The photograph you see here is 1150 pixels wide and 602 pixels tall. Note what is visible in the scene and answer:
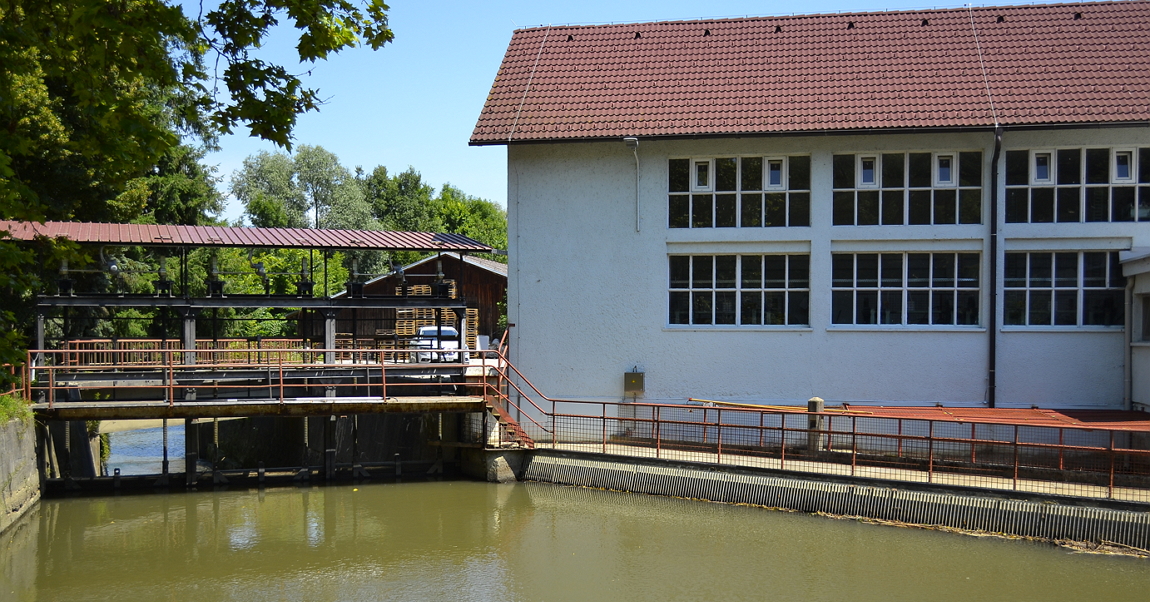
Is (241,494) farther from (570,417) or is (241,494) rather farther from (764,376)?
(764,376)

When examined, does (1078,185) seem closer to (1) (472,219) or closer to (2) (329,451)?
(2) (329,451)

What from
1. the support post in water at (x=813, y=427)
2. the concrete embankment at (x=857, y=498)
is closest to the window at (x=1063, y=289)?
the support post in water at (x=813, y=427)

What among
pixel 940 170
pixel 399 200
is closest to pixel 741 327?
pixel 940 170

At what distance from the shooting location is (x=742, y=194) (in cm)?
2147

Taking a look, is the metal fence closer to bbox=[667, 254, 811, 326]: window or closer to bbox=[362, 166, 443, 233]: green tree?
bbox=[667, 254, 811, 326]: window

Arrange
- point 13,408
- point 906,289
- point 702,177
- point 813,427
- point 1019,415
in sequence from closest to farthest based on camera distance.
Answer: point 13,408, point 813,427, point 1019,415, point 906,289, point 702,177

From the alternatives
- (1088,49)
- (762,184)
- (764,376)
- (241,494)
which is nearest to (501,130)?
(762,184)

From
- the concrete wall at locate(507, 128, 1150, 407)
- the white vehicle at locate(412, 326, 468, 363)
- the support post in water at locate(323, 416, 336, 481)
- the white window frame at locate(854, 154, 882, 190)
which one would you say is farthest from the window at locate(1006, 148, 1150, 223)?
the support post in water at locate(323, 416, 336, 481)

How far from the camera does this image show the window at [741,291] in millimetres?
21203

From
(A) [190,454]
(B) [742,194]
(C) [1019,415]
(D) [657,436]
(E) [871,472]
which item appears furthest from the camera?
(B) [742,194]

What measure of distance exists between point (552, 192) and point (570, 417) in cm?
540

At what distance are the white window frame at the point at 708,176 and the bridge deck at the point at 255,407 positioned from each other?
696cm

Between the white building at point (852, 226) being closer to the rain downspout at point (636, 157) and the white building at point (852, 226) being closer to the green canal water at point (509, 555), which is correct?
the rain downspout at point (636, 157)

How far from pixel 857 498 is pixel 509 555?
6057mm
